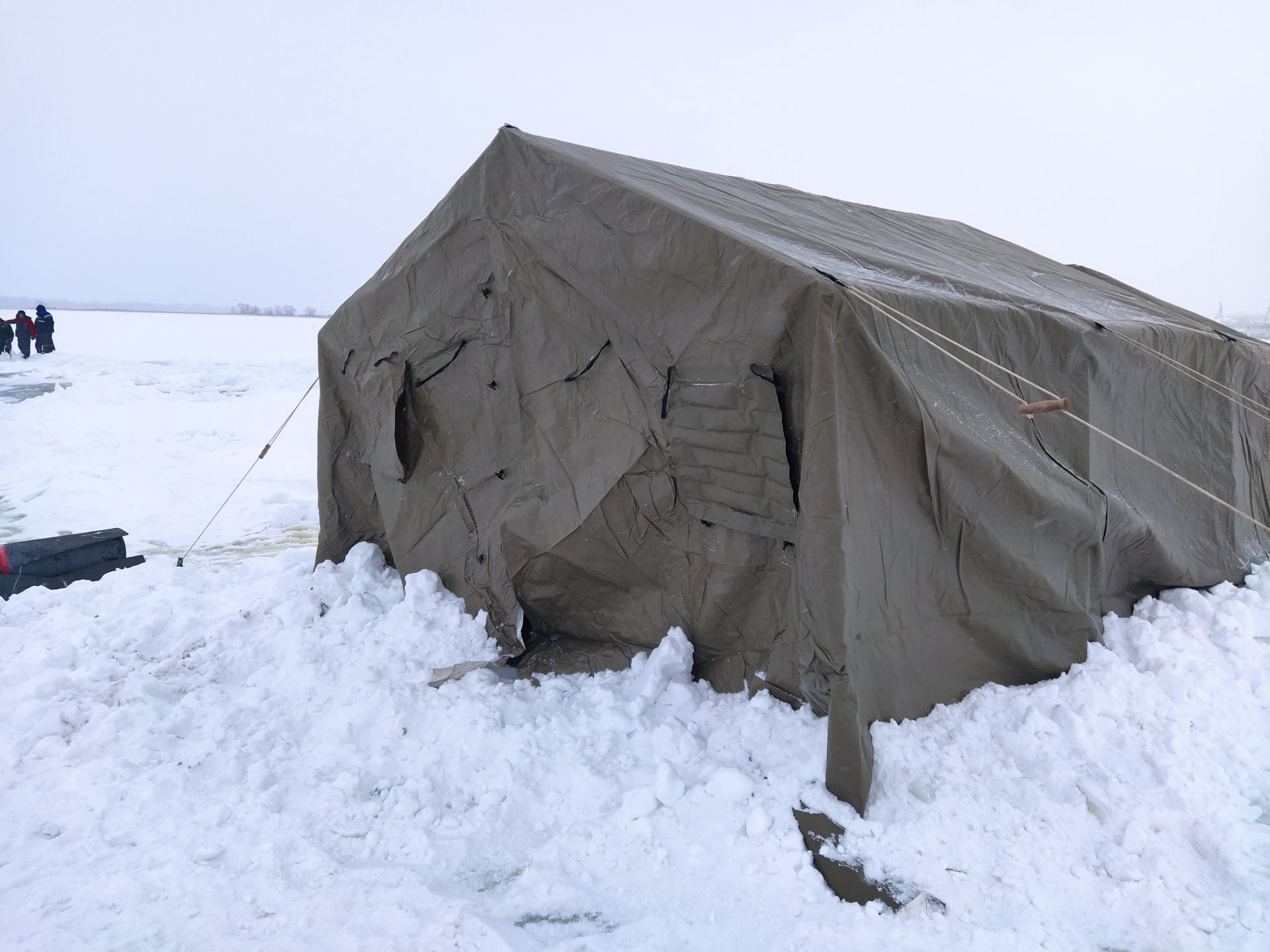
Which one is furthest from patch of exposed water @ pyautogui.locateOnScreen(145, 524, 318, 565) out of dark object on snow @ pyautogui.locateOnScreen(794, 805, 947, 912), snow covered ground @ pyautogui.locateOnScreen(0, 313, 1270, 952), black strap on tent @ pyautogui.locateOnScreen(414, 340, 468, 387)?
dark object on snow @ pyautogui.locateOnScreen(794, 805, 947, 912)

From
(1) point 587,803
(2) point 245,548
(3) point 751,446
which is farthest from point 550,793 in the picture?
(2) point 245,548

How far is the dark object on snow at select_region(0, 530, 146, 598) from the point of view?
15.3ft

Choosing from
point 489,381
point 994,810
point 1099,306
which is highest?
point 1099,306

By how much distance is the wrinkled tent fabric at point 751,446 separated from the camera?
2.92m

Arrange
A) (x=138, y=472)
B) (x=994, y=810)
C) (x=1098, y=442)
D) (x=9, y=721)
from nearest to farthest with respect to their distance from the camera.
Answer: (x=994, y=810)
(x=9, y=721)
(x=1098, y=442)
(x=138, y=472)

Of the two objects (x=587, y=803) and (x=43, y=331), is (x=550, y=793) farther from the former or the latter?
(x=43, y=331)

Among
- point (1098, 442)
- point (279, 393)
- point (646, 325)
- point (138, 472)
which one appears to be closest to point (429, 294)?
point (646, 325)

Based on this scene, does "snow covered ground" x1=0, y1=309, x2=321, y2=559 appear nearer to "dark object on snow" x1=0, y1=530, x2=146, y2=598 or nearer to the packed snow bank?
"dark object on snow" x1=0, y1=530, x2=146, y2=598

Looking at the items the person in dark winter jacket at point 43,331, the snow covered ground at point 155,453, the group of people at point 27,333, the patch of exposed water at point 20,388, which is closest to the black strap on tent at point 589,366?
the snow covered ground at point 155,453

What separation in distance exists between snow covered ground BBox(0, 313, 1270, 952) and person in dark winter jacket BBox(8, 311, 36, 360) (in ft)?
62.6

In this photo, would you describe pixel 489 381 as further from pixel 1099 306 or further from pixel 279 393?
pixel 279 393

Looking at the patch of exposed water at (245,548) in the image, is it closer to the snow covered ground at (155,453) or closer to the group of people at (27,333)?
the snow covered ground at (155,453)

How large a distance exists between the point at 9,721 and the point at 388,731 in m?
1.58

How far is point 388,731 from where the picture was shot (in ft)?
10.6
